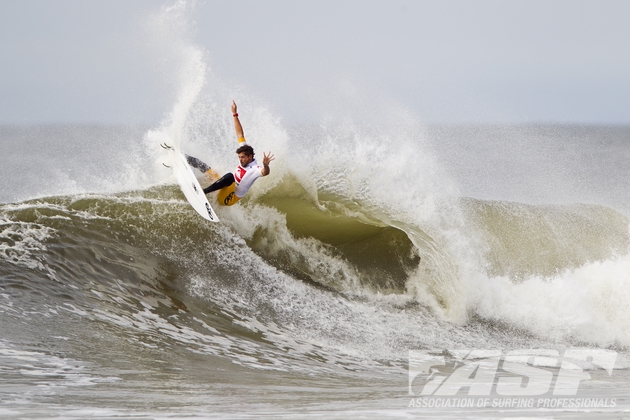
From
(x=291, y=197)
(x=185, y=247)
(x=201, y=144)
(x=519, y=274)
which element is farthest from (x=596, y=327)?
(x=201, y=144)

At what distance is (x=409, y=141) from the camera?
12.3 m

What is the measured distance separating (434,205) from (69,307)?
6122 mm

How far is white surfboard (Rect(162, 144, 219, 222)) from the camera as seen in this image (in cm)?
888

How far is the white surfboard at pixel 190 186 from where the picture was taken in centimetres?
888

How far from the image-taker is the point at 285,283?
8.70 metres

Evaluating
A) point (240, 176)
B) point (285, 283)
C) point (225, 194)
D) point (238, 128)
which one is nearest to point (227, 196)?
point (225, 194)

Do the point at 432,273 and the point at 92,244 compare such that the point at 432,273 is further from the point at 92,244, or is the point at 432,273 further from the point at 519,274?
the point at 92,244
